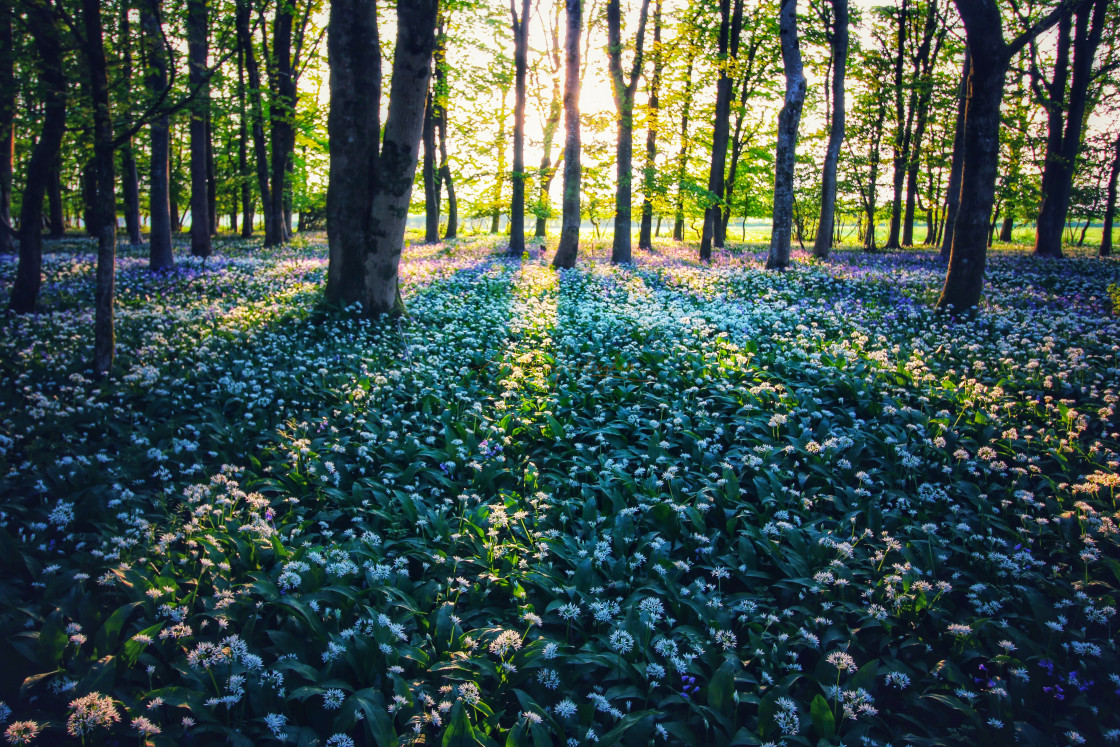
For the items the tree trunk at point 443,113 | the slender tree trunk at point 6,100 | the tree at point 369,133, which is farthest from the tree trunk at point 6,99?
the tree trunk at point 443,113

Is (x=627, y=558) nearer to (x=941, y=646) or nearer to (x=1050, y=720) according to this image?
(x=941, y=646)

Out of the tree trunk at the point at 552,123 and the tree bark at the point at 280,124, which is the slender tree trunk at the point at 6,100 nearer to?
the tree bark at the point at 280,124

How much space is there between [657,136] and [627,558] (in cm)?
2499

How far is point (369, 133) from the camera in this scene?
9.31m

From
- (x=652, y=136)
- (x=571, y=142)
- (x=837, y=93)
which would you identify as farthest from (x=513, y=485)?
(x=652, y=136)

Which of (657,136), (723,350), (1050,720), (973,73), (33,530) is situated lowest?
(1050,720)

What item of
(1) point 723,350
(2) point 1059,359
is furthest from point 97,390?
(2) point 1059,359

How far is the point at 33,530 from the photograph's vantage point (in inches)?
156

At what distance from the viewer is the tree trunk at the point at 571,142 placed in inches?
599

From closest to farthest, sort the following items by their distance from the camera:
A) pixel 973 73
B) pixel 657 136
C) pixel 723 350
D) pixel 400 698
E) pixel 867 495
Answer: pixel 400 698, pixel 867 495, pixel 723 350, pixel 973 73, pixel 657 136

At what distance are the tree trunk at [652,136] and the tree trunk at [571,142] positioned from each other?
3.59 m

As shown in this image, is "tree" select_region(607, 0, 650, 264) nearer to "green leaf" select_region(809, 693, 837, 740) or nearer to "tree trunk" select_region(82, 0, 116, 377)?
"tree trunk" select_region(82, 0, 116, 377)

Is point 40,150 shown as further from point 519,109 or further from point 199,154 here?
point 519,109

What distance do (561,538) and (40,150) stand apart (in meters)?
10.5
